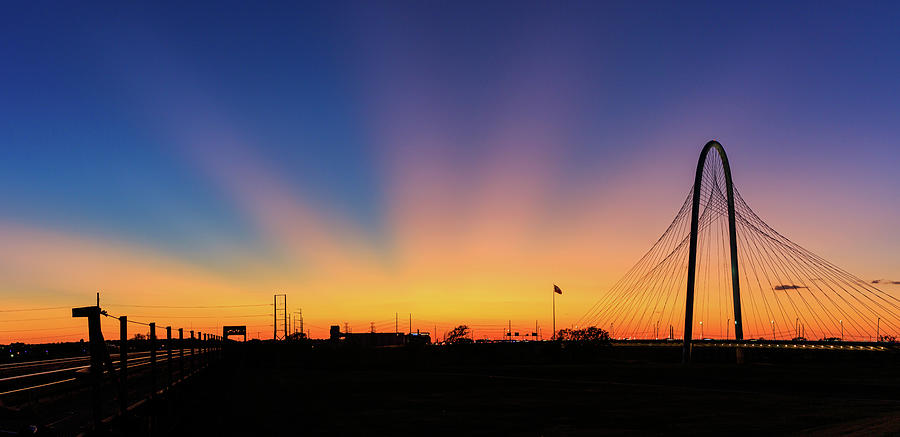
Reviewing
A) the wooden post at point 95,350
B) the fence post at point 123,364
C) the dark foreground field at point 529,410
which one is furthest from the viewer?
the dark foreground field at point 529,410

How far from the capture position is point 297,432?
22844 mm

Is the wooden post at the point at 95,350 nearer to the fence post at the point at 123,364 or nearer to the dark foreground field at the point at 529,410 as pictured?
the fence post at the point at 123,364

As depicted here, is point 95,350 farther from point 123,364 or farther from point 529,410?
point 529,410

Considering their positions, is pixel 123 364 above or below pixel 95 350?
below

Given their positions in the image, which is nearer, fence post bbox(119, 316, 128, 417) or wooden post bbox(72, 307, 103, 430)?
wooden post bbox(72, 307, 103, 430)

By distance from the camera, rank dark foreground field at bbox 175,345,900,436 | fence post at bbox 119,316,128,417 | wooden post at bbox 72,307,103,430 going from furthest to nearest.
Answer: dark foreground field at bbox 175,345,900,436 → fence post at bbox 119,316,128,417 → wooden post at bbox 72,307,103,430

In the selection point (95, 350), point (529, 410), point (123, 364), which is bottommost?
point (529, 410)

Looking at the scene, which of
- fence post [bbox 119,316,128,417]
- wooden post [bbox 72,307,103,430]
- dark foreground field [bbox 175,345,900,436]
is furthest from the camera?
dark foreground field [bbox 175,345,900,436]

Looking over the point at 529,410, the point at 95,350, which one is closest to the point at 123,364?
the point at 95,350

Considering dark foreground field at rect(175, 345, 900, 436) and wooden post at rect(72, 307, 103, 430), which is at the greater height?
wooden post at rect(72, 307, 103, 430)

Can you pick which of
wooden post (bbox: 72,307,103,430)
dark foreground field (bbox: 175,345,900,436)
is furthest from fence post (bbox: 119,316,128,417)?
dark foreground field (bbox: 175,345,900,436)

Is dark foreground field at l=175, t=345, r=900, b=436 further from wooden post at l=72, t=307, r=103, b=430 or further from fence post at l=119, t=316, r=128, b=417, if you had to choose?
wooden post at l=72, t=307, r=103, b=430

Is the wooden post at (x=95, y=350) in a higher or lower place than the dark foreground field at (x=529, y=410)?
higher

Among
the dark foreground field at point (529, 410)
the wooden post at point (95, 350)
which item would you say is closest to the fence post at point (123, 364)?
the wooden post at point (95, 350)
